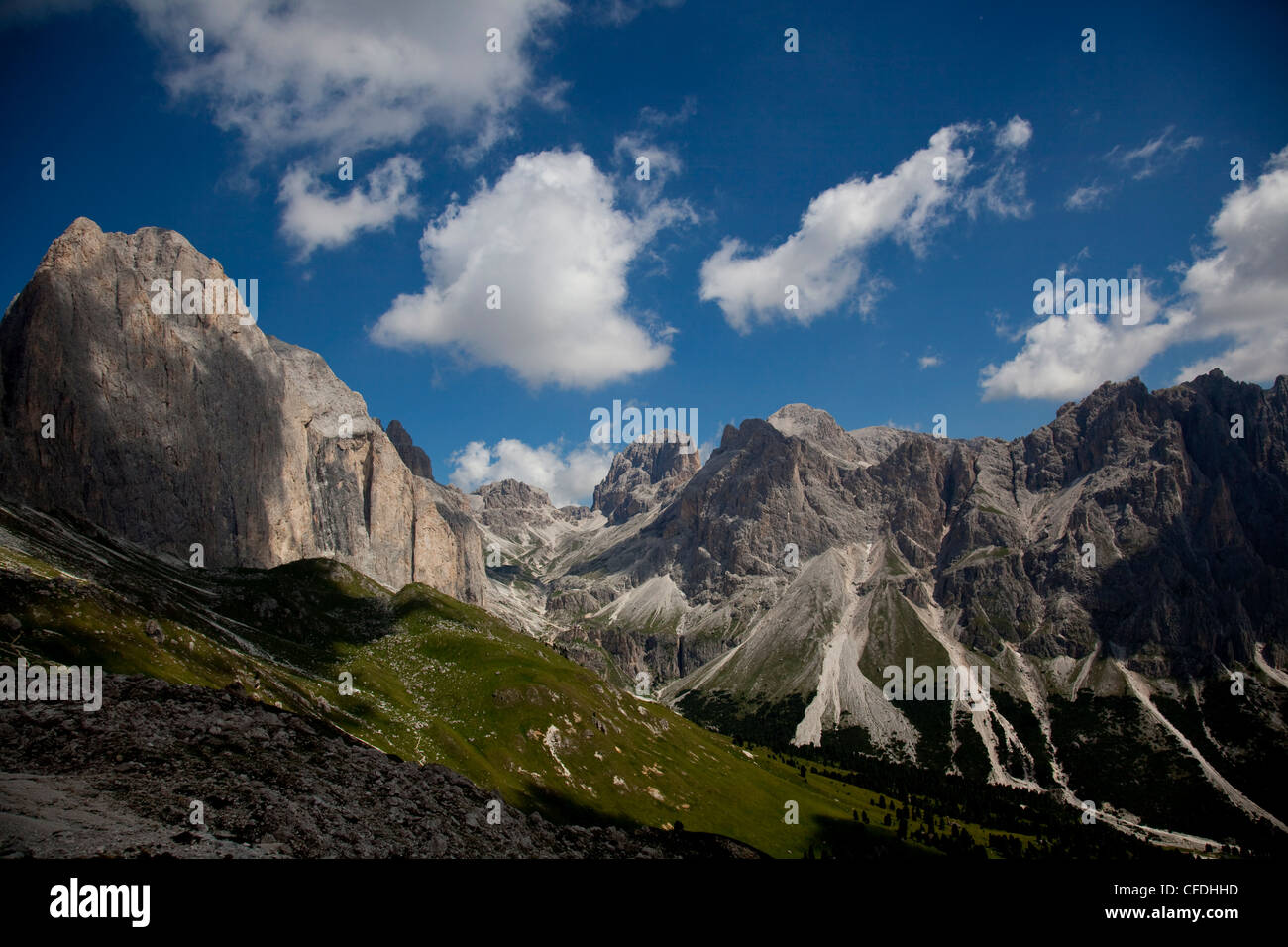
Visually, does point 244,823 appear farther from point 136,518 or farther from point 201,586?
point 136,518

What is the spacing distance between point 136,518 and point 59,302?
53987 millimetres

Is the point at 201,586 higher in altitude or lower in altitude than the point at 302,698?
higher

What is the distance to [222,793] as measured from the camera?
1026 inches

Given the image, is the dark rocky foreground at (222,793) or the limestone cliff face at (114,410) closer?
the dark rocky foreground at (222,793)

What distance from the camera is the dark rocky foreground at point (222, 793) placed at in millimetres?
21391

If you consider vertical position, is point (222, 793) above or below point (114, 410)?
below

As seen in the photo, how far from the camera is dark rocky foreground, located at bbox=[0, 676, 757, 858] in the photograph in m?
21.4

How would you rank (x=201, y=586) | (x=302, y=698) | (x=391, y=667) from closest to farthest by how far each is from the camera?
(x=302, y=698) → (x=391, y=667) → (x=201, y=586)

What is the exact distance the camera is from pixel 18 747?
27891 millimetres

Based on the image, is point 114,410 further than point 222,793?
Yes

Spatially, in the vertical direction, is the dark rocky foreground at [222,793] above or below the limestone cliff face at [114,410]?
below
